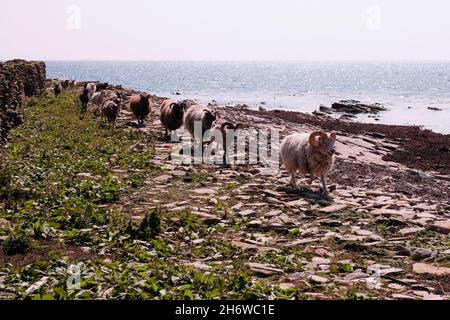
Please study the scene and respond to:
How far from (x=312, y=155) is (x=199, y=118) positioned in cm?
698

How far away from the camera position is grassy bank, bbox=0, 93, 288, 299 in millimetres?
6484

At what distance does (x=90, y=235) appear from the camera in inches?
340

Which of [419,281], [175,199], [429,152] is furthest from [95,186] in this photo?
[429,152]

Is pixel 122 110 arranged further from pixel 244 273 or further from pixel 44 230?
pixel 244 273

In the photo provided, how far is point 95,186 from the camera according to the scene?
38.7 feet

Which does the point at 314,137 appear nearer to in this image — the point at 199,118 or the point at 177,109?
the point at 199,118

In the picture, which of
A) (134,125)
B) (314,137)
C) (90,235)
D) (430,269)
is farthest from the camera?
(134,125)

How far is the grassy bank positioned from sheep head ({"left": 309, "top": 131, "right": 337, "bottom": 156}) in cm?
459

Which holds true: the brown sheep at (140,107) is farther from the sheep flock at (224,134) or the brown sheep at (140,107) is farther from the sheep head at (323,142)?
the sheep head at (323,142)

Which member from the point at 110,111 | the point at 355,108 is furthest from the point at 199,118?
the point at 355,108

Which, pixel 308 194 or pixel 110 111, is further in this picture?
pixel 110 111

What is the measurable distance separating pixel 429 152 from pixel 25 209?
2592 cm

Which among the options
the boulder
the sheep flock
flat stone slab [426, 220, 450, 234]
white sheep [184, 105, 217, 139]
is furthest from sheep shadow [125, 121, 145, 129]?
the boulder

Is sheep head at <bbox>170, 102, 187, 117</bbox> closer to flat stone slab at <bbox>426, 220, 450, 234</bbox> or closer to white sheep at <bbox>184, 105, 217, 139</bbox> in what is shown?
white sheep at <bbox>184, 105, 217, 139</bbox>
